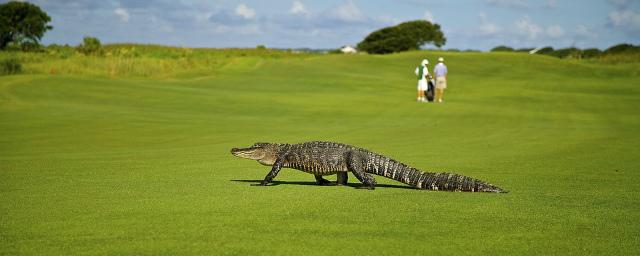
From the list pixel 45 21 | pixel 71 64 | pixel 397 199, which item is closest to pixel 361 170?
pixel 397 199

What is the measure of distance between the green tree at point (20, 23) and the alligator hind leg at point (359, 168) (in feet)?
313

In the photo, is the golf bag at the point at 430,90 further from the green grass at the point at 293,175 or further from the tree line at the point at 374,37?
the tree line at the point at 374,37

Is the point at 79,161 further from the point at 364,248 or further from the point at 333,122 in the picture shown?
the point at 333,122

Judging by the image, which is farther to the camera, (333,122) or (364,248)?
(333,122)

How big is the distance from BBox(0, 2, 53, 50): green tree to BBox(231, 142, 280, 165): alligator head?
309 ft

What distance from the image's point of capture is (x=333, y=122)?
2673cm

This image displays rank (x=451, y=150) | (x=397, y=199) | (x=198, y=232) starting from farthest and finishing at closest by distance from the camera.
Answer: (x=451, y=150) → (x=397, y=199) → (x=198, y=232)

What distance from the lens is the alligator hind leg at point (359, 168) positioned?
424 inches

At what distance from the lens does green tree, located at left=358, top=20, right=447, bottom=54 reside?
13125 cm

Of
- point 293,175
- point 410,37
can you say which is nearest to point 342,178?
point 293,175

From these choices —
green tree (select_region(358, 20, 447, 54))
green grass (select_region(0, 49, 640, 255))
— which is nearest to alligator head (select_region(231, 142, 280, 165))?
green grass (select_region(0, 49, 640, 255))

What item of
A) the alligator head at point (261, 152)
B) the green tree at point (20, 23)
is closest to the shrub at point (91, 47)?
the green tree at point (20, 23)

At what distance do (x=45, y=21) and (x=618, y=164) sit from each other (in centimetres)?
9716

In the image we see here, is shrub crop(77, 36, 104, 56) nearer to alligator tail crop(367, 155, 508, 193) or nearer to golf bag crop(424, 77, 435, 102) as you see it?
golf bag crop(424, 77, 435, 102)
